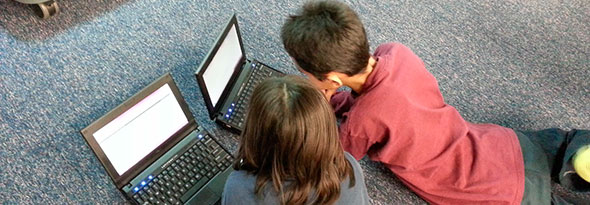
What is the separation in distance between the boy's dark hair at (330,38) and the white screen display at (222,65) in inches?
10.0

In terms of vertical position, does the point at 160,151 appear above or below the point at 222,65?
below

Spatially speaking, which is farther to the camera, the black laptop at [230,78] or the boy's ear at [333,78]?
the black laptop at [230,78]

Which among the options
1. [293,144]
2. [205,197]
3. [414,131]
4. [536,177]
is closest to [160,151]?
[205,197]

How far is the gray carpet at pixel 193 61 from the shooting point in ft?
3.89

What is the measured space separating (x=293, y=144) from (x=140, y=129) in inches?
18.1

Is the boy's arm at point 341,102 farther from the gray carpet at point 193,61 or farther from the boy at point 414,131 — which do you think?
the gray carpet at point 193,61

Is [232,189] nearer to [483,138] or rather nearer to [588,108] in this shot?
[483,138]

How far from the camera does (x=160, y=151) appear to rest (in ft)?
3.44

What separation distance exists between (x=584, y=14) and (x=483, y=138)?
1.05 metres

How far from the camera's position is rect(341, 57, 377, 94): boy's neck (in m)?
0.92

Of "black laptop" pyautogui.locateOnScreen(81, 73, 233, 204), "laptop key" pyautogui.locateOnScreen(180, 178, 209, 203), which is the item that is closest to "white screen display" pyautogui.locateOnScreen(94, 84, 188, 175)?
"black laptop" pyautogui.locateOnScreen(81, 73, 233, 204)

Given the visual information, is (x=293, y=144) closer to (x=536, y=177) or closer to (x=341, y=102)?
(x=341, y=102)

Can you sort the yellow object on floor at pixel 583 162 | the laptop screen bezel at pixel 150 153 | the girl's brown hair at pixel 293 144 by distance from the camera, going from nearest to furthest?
1. the girl's brown hair at pixel 293 144
2. the laptop screen bezel at pixel 150 153
3. the yellow object on floor at pixel 583 162

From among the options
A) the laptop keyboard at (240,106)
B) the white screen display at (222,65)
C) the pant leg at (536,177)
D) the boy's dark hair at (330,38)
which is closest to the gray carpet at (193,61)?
the laptop keyboard at (240,106)
